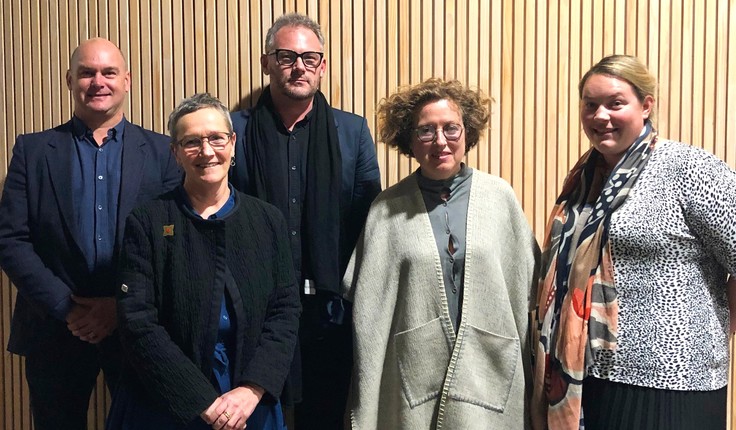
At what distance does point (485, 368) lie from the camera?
236 cm

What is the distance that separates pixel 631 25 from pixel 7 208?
8.92ft

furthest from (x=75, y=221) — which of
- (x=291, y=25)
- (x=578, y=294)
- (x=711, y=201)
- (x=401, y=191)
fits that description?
(x=711, y=201)

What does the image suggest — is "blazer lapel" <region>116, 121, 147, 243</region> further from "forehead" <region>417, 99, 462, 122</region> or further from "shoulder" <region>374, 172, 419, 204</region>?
"forehead" <region>417, 99, 462, 122</region>

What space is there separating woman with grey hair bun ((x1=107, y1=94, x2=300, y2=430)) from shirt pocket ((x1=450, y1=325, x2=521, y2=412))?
1.97 ft

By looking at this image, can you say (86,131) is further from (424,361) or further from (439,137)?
(424,361)

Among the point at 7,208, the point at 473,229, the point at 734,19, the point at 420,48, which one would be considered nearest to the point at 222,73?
the point at 420,48

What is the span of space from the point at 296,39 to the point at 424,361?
1.31m

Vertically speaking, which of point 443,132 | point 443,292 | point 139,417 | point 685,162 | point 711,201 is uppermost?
point 443,132

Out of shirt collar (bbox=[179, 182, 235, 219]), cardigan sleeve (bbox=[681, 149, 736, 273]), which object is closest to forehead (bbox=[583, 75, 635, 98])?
cardigan sleeve (bbox=[681, 149, 736, 273])

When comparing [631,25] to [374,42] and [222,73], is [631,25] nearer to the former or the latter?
[374,42]

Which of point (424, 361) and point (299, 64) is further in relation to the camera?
point (299, 64)

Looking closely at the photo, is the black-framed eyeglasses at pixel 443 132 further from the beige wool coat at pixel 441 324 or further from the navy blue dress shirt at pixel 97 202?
the navy blue dress shirt at pixel 97 202

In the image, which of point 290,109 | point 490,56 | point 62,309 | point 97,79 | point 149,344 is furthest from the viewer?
point 490,56

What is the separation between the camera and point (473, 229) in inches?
92.4
